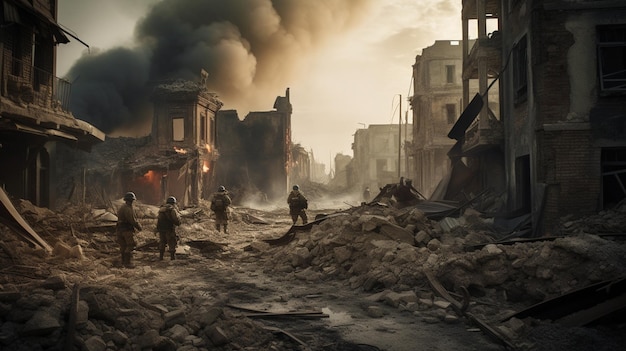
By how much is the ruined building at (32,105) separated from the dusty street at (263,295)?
2.29 meters

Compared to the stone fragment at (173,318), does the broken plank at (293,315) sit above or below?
below

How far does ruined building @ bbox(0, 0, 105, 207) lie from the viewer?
1108 centimetres

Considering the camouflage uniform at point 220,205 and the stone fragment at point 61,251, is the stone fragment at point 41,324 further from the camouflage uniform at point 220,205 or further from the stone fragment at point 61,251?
the camouflage uniform at point 220,205

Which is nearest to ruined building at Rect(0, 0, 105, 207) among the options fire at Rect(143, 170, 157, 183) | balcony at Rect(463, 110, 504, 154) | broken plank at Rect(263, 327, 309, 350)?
broken plank at Rect(263, 327, 309, 350)

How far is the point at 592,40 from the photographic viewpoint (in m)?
9.40

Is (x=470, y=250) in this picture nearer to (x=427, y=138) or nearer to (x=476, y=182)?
(x=476, y=182)

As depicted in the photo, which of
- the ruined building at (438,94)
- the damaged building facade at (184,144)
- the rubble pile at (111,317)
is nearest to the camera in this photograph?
the rubble pile at (111,317)

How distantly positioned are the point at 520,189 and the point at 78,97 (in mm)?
30510

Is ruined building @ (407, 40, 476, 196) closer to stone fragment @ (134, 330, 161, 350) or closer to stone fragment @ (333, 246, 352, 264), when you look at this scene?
stone fragment @ (333, 246, 352, 264)

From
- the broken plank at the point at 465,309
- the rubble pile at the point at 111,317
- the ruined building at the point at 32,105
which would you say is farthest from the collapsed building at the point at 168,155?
the broken plank at the point at 465,309

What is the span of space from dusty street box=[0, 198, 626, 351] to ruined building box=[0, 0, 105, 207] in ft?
7.51

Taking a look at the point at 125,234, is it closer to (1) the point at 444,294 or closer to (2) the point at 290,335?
(2) the point at 290,335

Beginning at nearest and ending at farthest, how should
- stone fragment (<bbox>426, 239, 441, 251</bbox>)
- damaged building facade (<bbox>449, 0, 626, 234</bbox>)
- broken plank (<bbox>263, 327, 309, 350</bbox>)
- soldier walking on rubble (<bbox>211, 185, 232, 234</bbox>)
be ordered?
broken plank (<bbox>263, 327, 309, 350</bbox>), stone fragment (<bbox>426, 239, 441, 251</bbox>), damaged building facade (<bbox>449, 0, 626, 234</bbox>), soldier walking on rubble (<bbox>211, 185, 232, 234</bbox>)

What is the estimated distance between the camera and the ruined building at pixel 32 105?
11078 mm
